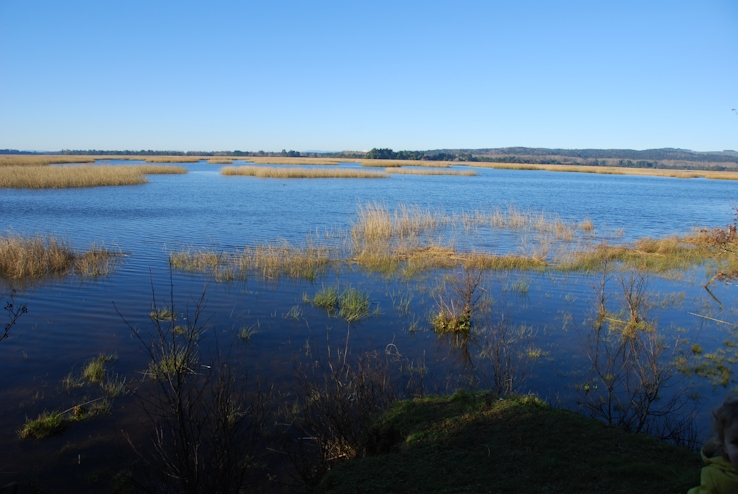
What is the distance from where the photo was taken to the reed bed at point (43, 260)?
12.0 metres

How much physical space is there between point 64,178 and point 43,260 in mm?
27439

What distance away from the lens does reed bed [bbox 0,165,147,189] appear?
33.9m

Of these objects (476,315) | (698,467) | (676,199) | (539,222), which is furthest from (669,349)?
(676,199)

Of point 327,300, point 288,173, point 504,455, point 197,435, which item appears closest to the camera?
point 504,455

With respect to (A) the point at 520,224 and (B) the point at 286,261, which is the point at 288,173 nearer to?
(A) the point at 520,224

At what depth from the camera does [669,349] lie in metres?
8.33

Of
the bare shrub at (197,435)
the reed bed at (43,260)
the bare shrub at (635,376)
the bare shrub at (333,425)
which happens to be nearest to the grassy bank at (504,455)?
the bare shrub at (333,425)

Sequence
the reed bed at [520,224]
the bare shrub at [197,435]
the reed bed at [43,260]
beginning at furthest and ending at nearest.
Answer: the reed bed at [520,224] → the reed bed at [43,260] → the bare shrub at [197,435]

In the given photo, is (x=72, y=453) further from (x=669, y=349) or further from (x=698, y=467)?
(x=669, y=349)

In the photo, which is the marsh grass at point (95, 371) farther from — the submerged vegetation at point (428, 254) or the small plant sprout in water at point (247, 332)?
the submerged vegetation at point (428, 254)

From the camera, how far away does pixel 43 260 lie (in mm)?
12516

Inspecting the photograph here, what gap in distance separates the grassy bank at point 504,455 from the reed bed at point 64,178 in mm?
37419

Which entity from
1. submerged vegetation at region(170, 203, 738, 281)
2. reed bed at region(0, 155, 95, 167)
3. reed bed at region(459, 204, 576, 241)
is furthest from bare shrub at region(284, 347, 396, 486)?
reed bed at region(0, 155, 95, 167)

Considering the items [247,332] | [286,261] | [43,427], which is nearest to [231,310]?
[247,332]
